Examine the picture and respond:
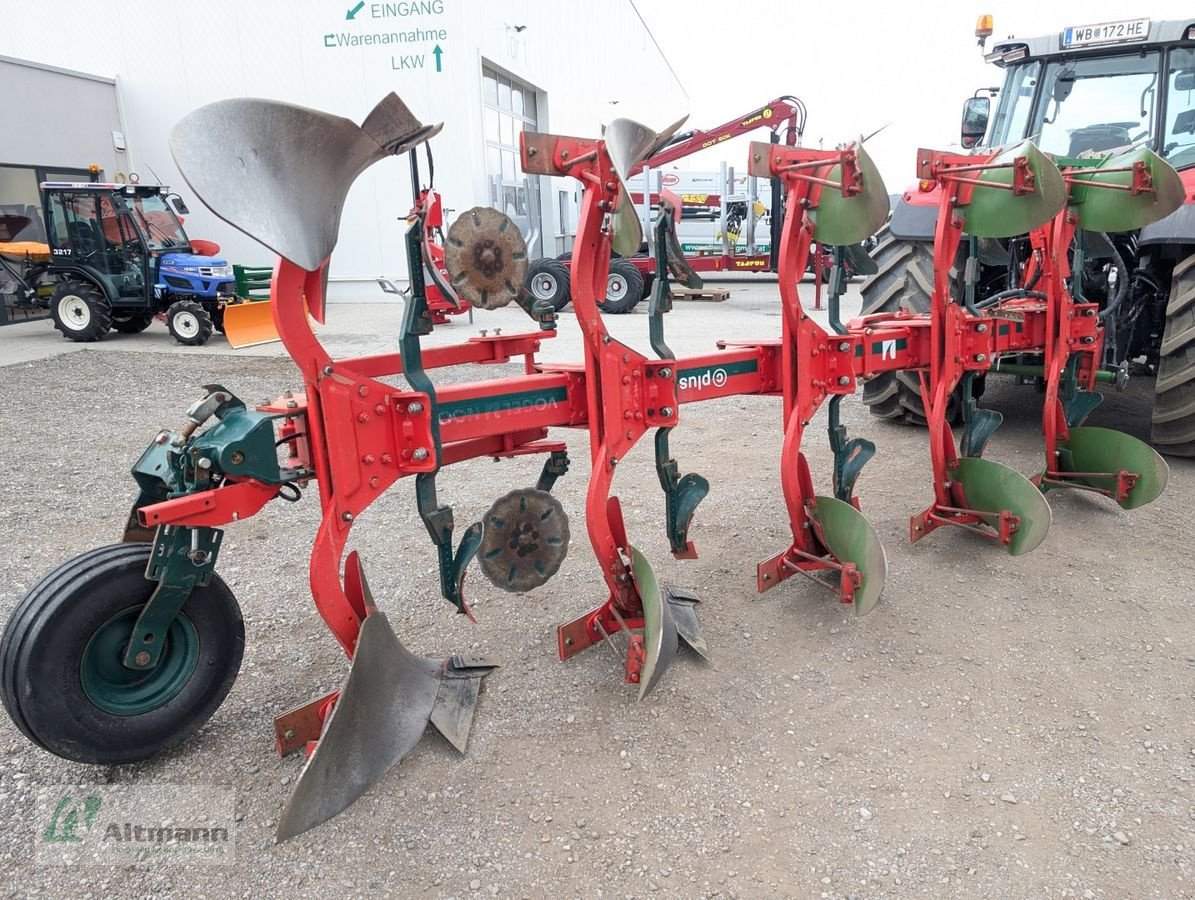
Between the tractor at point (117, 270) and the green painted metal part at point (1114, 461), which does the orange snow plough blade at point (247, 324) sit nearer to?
the tractor at point (117, 270)

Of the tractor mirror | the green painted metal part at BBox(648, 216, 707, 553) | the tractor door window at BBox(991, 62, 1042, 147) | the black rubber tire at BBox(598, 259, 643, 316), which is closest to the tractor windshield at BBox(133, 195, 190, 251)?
the black rubber tire at BBox(598, 259, 643, 316)

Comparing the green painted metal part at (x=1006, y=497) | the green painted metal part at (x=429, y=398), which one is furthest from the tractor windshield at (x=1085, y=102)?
the green painted metal part at (x=429, y=398)

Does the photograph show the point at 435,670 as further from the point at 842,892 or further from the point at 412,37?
the point at 412,37

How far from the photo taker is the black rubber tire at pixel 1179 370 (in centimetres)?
381

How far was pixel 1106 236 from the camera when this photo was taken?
13.1 ft

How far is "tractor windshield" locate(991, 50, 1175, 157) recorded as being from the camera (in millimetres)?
4598

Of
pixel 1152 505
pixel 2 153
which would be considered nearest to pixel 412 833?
pixel 1152 505

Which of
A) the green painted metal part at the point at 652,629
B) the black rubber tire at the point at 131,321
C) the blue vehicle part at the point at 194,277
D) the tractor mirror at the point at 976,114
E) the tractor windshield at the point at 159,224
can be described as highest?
the tractor mirror at the point at 976,114

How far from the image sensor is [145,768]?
6.61ft

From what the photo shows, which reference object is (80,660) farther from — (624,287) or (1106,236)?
(624,287)

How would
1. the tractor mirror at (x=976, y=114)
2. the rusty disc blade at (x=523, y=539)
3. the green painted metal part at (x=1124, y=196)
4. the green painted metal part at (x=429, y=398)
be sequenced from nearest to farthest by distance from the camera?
1. the green painted metal part at (x=429, y=398)
2. the rusty disc blade at (x=523, y=539)
3. the green painted metal part at (x=1124, y=196)
4. the tractor mirror at (x=976, y=114)

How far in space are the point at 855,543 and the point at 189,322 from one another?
8794 mm

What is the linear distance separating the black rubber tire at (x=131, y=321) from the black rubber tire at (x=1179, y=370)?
10075mm

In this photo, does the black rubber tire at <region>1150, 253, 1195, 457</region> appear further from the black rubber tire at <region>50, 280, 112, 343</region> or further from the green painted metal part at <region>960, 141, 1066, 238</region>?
the black rubber tire at <region>50, 280, 112, 343</region>
